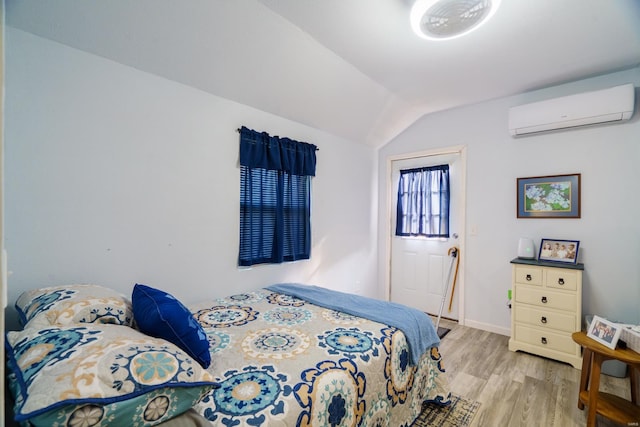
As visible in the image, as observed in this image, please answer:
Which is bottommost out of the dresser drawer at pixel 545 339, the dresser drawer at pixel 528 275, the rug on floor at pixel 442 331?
the rug on floor at pixel 442 331

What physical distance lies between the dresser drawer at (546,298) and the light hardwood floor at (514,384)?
1.65ft

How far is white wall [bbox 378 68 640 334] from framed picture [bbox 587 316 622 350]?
1036 millimetres

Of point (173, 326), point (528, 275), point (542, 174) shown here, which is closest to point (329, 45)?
point (173, 326)

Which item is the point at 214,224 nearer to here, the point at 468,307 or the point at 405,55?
the point at 405,55

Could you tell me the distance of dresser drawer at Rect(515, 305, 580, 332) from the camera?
2.43 m

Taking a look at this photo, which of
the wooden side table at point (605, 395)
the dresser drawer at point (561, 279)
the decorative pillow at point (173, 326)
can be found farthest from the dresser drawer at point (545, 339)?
the decorative pillow at point (173, 326)

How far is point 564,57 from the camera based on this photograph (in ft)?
7.70

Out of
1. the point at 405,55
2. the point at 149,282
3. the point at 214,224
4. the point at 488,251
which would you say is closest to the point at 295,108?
the point at 405,55

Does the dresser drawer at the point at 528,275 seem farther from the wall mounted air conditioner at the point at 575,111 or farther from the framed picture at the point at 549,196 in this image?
the wall mounted air conditioner at the point at 575,111

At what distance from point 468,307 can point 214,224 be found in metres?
3.00

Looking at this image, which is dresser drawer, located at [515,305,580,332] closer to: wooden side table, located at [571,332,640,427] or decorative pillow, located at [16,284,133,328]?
wooden side table, located at [571,332,640,427]

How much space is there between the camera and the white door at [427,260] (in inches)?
137

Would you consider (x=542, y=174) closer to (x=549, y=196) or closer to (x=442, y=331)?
(x=549, y=196)

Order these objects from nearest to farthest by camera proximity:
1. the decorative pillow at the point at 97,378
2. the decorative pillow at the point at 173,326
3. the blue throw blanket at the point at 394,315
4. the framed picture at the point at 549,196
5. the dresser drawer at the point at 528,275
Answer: the decorative pillow at the point at 97,378
the decorative pillow at the point at 173,326
the blue throw blanket at the point at 394,315
the dresser drawer at the point at 528,275
the framed picture at the point at 549,196
